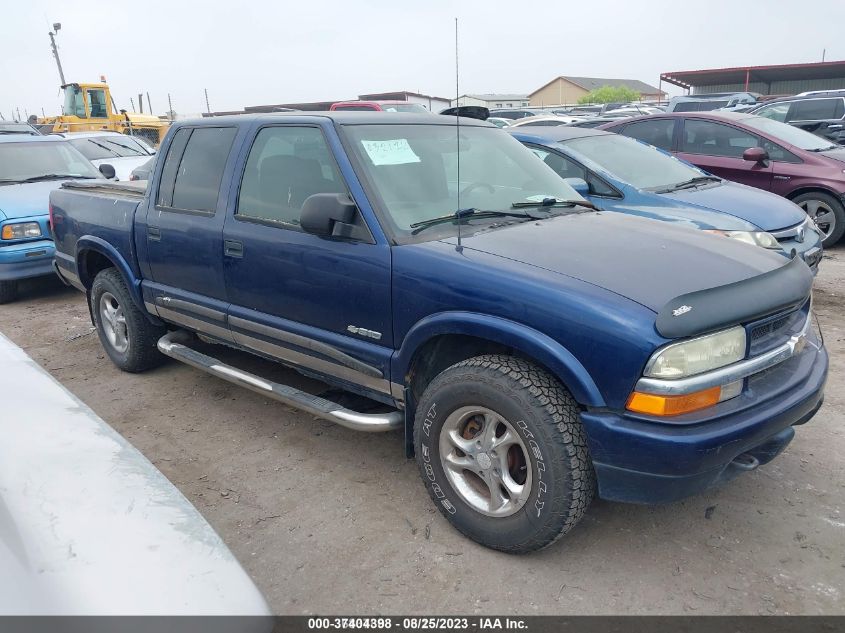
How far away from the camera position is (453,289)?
2750 millimetres

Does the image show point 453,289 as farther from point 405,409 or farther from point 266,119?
point 266,119

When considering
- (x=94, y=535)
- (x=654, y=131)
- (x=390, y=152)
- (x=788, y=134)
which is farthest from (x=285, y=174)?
(x=788, y=134)

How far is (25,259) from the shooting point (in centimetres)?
700

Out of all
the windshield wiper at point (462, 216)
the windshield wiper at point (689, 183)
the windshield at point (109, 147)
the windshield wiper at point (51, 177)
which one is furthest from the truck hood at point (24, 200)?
the windshield wiper at point (689, 183)

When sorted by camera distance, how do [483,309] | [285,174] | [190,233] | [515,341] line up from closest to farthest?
[515,341]
[483,309]
[285,174]
[190,233]

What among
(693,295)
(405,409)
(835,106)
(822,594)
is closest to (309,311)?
(405,409)

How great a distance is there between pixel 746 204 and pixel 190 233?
4761 millimetres

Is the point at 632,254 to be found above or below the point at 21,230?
above

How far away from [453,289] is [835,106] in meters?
13.6

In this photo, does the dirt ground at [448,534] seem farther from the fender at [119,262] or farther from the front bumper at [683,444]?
the fender at [119,262]

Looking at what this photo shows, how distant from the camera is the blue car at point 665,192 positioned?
550 cm

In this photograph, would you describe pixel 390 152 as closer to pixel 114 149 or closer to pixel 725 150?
pixel 725 150

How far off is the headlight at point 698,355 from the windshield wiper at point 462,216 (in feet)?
3.81

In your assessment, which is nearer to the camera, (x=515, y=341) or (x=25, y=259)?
(x=515, y=341)
